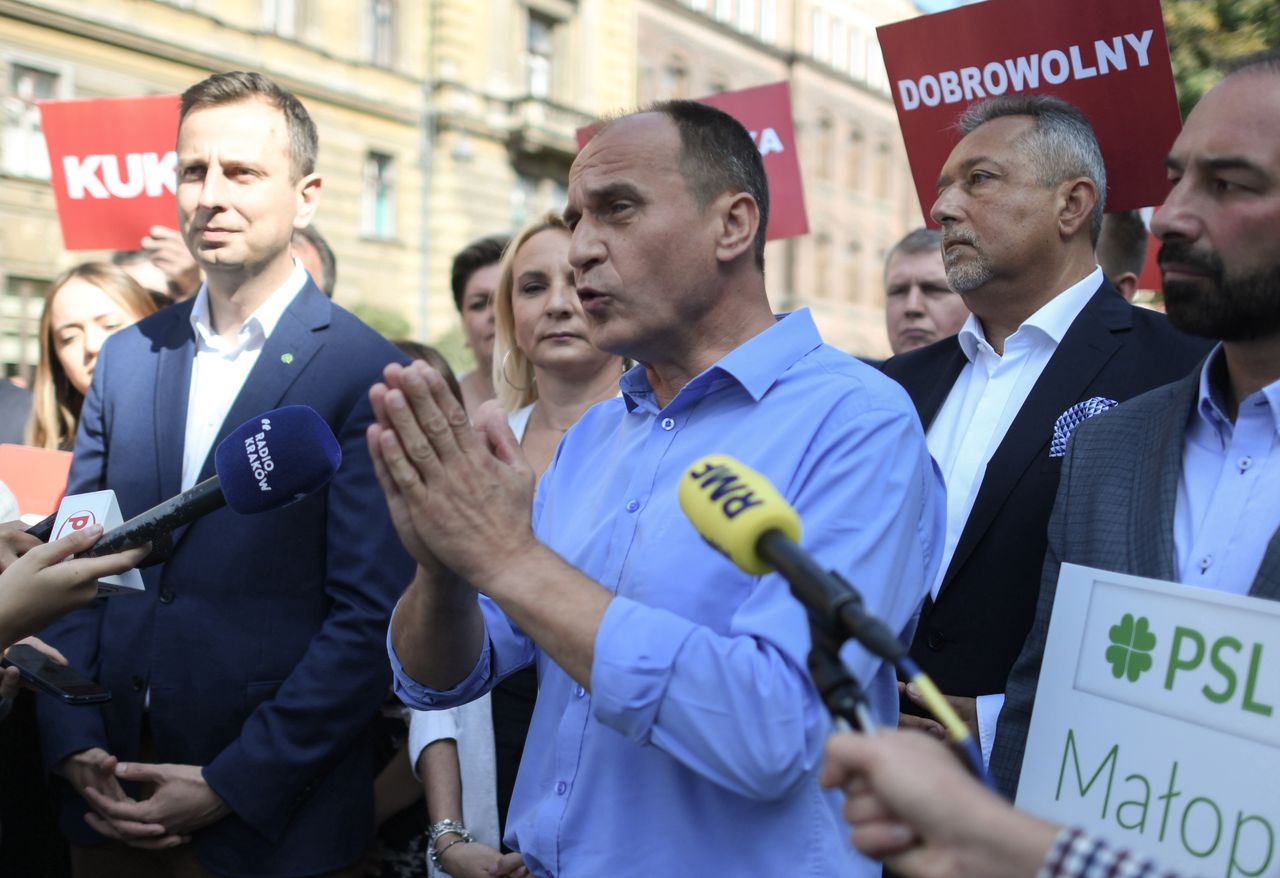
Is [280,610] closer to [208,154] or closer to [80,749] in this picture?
[80,749]

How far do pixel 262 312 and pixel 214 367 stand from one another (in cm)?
19

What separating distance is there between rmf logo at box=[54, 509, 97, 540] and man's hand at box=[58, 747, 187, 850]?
0.62m

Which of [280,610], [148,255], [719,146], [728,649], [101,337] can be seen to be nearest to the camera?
[728,649]

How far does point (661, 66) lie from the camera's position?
31609 millimetres

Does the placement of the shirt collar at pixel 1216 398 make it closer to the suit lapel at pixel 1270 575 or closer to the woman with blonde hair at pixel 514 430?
the suit lapel at pixel 1270 575

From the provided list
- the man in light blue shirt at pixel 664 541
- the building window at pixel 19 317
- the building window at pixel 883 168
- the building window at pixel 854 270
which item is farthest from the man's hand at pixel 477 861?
the building window at pixel 883 168

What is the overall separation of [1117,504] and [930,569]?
1.08ft

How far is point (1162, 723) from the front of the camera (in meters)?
1.66

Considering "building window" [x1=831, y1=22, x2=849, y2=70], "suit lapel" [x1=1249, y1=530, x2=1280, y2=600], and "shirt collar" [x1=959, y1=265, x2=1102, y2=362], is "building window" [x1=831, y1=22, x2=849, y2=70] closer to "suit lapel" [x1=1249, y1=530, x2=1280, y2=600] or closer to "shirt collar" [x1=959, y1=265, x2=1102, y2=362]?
"shirt collar" [x1=959, y1=265, x2=1102, y2=362]

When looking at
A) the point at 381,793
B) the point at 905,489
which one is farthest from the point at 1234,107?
the point at 381,793

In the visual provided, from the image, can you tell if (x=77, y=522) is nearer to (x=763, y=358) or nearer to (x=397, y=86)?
(x=763, y=358)

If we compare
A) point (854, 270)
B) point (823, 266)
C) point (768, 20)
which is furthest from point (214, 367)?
point (854, 270)

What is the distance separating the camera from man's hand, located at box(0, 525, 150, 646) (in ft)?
7.54

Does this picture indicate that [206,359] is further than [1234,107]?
Yes
